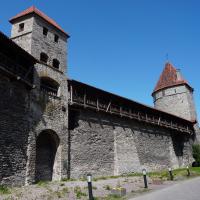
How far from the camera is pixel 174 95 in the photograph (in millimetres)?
37219

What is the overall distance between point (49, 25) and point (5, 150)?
9.25 m

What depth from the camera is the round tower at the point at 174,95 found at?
36.2 meters

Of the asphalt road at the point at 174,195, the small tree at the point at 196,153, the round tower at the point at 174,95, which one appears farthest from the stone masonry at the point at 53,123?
the round tower at the point at 174,95

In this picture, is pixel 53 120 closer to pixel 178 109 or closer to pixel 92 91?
pixel 92 91

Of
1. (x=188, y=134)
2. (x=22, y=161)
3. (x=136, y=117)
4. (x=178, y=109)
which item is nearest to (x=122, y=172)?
(x=136, y=117)

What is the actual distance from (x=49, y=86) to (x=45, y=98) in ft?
4.44

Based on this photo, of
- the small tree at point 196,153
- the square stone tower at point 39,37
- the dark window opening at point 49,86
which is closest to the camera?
the dark window opening at point 49,86

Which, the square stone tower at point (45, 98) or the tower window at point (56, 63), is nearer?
the square stone tower at point (45, 98)

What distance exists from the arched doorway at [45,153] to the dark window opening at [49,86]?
241 cm

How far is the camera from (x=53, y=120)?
16.4m

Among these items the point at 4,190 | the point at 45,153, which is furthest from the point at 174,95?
the point at 4,190

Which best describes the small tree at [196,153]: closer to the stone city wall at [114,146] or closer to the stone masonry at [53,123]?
the stone city wall at [114,146]

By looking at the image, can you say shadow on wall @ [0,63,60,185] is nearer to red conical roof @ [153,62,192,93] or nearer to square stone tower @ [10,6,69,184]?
square stone tower @ [10,6,69,184]

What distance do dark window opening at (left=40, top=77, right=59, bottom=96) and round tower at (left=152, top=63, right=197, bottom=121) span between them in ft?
74.0
